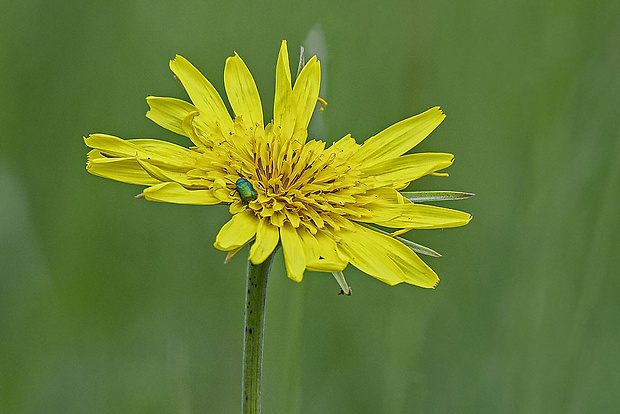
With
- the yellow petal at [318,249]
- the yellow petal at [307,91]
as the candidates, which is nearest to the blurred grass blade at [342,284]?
the yellow petal at [318,249]

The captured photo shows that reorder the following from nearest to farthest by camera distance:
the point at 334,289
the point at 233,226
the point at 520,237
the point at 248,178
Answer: the point at 233,226 → the point at 248,178 → the point at 520,237 → the point at 334,289

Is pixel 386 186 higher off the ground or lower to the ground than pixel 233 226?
higher

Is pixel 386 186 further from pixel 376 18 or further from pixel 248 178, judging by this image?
pixel 376 18

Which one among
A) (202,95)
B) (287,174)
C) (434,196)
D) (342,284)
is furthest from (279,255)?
(342,284)

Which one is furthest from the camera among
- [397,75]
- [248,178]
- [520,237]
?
[397,75]

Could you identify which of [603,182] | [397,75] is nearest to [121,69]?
[397,75]

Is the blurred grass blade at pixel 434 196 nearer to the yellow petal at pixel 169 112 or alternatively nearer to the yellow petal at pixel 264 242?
the yellow petal at pixel 264 242

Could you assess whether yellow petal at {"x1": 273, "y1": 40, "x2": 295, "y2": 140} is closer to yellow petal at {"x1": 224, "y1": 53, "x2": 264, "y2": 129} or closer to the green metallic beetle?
yellow petal at {"x1": 224, "y1": 53, "x2": 264, "y2": 129}

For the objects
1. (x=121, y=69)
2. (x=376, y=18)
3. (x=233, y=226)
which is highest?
(x=376, y=18)
